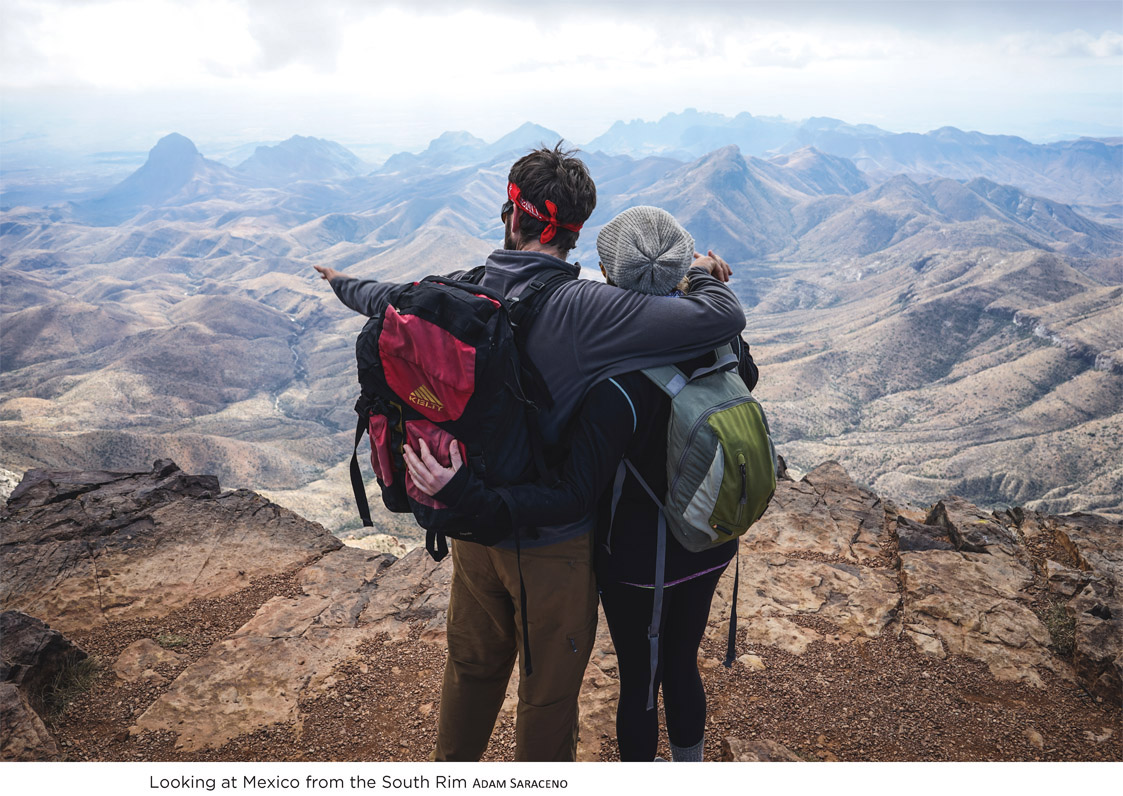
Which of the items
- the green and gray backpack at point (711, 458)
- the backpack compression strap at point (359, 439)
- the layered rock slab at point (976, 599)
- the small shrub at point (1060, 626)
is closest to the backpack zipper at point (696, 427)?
the green and gray backpack at point (711, 458)

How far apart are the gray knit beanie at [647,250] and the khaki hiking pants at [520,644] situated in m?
1.20

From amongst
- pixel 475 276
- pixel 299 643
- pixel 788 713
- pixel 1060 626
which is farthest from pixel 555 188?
pixel 1060 626

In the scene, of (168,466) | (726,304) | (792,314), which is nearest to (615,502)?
(726,304)

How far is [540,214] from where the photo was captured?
8.93 feet

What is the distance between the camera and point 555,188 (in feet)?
8.79

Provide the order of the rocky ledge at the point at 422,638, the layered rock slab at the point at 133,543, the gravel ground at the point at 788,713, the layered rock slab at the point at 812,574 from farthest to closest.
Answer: the layered rock slab at the point at 133,543 → the layered rock slab at the point at 812,574 → the rocky ledge at the point at 422,638 → the gravel ground at the point at 788,713

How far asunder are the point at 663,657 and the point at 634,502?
92 centimetres

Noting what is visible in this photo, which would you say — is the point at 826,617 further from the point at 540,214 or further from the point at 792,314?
the point at 792,314

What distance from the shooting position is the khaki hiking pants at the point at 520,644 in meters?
2.85

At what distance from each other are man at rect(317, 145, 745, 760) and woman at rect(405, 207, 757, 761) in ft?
0.39

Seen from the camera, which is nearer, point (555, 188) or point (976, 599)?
point (555, 188)

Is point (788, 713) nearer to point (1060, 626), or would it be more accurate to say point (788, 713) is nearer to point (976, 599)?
point (976, 599)

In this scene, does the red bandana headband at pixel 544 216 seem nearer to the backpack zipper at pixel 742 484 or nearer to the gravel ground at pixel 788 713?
the backpack zipper at pixel 742 484

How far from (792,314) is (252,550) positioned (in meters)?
188
